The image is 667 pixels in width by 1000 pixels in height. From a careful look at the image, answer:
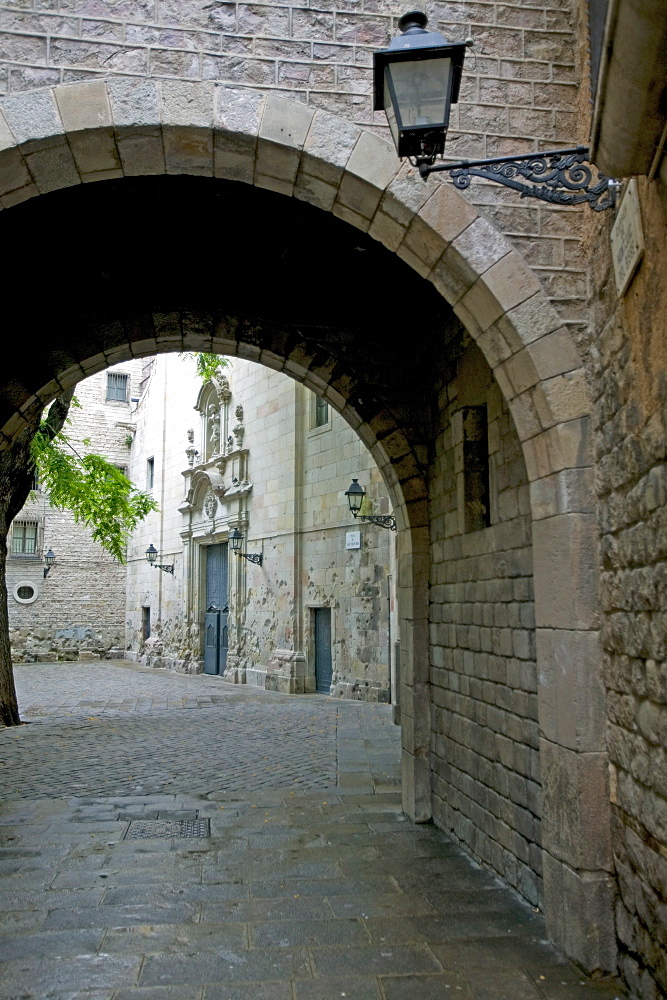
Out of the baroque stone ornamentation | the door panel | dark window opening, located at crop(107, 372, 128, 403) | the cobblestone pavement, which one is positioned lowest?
the cobblestone pavement

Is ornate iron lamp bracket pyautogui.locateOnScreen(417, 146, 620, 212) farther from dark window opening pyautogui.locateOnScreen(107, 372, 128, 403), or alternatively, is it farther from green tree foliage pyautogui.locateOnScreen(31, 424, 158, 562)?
dark window opening pyautogui.locateOnScreen(107, 372, 128, 403)

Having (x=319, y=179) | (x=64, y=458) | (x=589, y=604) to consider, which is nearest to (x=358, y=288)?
(x=319, y=179)

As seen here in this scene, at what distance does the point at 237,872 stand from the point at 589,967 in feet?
6.38

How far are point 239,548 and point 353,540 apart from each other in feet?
12.8

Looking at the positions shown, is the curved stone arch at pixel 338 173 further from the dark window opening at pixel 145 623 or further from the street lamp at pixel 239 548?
the dark window opening at pixel 145 623

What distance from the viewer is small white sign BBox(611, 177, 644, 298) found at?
9.01 feet

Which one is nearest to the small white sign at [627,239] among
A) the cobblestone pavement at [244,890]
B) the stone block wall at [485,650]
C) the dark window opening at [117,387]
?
the stone block wall at [485,650]

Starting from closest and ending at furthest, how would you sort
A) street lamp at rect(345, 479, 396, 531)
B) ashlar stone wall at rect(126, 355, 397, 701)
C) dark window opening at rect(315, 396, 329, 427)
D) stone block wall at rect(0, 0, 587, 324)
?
1. stone block wall at rect(0, 0, 587, 324)
2. street lamp at rect(345, 479, 396, 531)
3. ashlar stone wall at rect(126, 355, 397, 701)
4. dark window opening at rect(315, 396, 329, 427)

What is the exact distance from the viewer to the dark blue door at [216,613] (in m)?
17.1

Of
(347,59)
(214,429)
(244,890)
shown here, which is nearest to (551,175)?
(347,59)

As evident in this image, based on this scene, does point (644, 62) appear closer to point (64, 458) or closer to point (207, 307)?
point (207, 307)

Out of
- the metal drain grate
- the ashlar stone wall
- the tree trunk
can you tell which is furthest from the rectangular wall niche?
the ashlar stone wall

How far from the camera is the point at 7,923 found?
3.60m

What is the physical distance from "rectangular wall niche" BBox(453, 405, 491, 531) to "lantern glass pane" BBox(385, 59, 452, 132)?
233 cm
